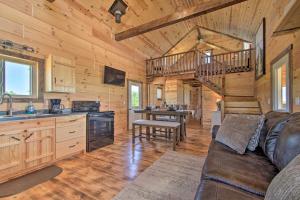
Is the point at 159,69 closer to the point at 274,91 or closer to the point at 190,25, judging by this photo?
the point at 190,25

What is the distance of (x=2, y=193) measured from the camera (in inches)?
74.4

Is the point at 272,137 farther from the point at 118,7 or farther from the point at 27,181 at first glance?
the point at 118,7

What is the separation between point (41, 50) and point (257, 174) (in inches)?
154

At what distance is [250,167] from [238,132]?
2.22 feet

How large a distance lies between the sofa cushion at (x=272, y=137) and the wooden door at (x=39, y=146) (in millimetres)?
3145

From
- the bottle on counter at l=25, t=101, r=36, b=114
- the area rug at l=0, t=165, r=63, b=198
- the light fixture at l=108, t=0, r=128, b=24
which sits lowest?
the area rug at l=0, t=165, r=63, b=198

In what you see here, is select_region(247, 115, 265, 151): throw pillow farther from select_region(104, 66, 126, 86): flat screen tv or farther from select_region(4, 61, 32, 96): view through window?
select_region(104, 66, 126, 86): flat screen tv

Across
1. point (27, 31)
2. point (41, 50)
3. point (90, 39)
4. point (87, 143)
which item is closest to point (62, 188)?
point (87, 143)

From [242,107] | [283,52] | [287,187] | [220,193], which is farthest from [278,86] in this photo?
[287,187]

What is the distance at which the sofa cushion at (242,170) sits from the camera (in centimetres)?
114

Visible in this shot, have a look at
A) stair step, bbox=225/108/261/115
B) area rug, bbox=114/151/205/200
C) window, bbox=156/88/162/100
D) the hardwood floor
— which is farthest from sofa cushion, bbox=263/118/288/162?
window, bbox=156/88/162/100

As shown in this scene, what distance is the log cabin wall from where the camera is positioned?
2762mm

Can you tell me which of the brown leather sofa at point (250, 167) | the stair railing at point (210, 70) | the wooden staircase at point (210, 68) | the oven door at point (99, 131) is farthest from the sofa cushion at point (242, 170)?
the stair railing at point (210, 70)

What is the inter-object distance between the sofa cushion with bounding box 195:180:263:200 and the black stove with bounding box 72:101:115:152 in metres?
2.93
